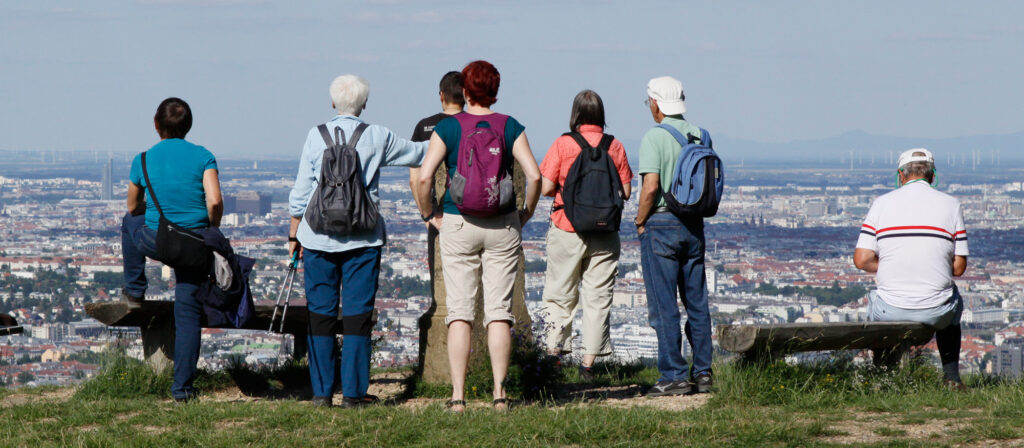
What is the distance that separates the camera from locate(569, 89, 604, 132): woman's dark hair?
6.95m

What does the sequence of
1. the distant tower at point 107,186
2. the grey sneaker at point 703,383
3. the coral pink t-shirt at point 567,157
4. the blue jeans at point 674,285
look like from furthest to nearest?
the distant tower at point 107,186
the coral pink t-shirt at point 567,157
the grey sneaker at point 703,383
the blue jeans at point 674,285

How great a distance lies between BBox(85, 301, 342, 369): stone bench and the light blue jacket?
1080 millimetres

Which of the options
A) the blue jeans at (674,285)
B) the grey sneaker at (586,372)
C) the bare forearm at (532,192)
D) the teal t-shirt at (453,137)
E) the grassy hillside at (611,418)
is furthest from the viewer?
the grey sneaker at (586,372)

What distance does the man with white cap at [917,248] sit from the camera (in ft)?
20.3

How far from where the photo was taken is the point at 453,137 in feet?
18.4

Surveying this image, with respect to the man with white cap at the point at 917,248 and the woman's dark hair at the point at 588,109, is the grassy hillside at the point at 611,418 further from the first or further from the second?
the woman's dark hair at the point at 588,109

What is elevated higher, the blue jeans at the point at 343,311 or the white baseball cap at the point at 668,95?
the white baseball cap at the point at 668,95

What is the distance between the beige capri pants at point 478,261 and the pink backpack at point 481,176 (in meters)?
0.09

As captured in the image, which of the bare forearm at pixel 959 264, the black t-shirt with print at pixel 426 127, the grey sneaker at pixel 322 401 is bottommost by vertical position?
the grey sneaker at pixel 322 401

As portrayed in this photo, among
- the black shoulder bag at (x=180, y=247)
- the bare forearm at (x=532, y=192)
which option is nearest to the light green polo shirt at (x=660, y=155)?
the bare forearm at (x=532, y=192)

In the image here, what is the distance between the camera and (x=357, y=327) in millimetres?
5910

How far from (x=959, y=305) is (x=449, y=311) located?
283cm

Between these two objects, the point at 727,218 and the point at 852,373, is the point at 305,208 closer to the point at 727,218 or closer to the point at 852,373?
the point at 852,373

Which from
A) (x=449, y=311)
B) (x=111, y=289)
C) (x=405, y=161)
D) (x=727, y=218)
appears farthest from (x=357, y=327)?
(x=727, y=218)
